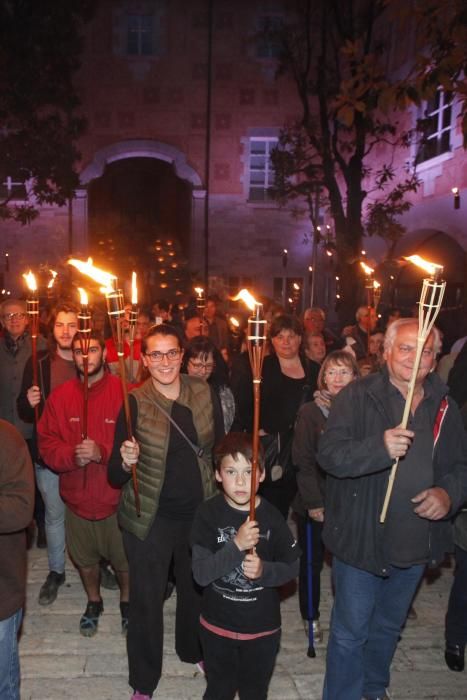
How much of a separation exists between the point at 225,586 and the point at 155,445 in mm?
937

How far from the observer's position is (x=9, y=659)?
10.3 ft

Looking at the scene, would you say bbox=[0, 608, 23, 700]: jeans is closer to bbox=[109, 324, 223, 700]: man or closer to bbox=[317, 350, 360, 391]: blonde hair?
bbox=[109, 324, 223, 700]: man

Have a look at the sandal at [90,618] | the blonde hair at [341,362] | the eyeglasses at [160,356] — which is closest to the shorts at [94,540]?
the sandal at [90,618]

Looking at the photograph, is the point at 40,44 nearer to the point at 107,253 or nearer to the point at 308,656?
the point at 107,253

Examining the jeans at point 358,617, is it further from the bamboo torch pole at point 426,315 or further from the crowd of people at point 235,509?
the bamboo torch pole at point 426,315

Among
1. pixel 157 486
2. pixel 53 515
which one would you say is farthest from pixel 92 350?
pixel 53 515

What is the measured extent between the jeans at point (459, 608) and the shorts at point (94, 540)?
232 cm

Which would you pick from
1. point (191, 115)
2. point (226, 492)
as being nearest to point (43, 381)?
point (226, 492)

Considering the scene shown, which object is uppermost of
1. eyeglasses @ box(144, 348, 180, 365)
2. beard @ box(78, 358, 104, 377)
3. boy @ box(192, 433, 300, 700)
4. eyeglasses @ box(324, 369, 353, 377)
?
eyeglasses @ box(144, 348, 180, 365)

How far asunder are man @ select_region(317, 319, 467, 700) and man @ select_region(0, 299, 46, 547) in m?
3.66

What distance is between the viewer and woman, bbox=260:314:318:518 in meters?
5.44

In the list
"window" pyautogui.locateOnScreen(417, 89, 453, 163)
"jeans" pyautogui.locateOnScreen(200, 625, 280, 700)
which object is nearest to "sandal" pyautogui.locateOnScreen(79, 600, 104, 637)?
"jeans" pyautogui.locateOnScreen(200, 625, 280, 700)

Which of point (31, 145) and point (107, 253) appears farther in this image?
point (107, 253)

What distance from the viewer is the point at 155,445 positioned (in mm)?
4023
